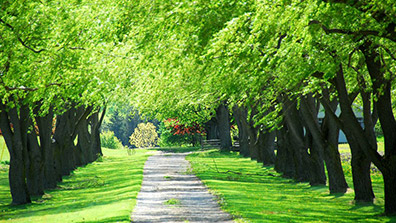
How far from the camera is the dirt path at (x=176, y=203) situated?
1390 centimetres

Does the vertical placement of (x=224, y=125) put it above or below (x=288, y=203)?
above

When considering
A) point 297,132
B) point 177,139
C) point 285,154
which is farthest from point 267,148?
point 177,139

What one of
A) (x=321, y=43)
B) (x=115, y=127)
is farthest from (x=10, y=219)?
(x=115, y=127)

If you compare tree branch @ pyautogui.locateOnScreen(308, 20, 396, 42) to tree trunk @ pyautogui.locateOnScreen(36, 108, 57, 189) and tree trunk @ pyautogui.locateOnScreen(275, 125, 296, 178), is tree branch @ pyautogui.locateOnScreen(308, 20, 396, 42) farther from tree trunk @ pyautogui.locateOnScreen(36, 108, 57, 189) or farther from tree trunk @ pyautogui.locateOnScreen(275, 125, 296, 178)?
tree trunk @ pyautogui.locateOnScreen(275, 125, 296, 178)

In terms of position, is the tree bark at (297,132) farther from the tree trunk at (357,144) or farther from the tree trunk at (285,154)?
the tree trunk at (357,144)

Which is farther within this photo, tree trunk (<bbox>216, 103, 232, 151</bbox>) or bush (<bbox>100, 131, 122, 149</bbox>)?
bush (<bbox>100, 131, 122, 149</bbox>)

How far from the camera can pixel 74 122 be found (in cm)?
3206

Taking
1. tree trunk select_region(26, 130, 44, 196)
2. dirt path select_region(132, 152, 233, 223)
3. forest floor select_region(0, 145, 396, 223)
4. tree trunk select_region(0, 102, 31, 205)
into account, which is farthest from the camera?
tree trunk select_region(26, 130, 44, 196)

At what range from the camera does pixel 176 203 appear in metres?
16.8

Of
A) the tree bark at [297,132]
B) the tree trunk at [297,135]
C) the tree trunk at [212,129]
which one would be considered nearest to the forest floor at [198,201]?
the tree trunk at [297,135]

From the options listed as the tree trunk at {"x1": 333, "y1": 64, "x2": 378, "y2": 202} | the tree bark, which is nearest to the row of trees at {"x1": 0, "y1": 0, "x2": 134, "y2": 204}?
the tree trunk at {"x1": 333, "y1": 64, "x2": 378, "y2": 202}

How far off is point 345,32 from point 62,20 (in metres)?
7.41

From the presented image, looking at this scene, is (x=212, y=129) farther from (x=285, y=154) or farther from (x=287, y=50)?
(x=287, y=50)

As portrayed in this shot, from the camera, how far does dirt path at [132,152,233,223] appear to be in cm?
1390
